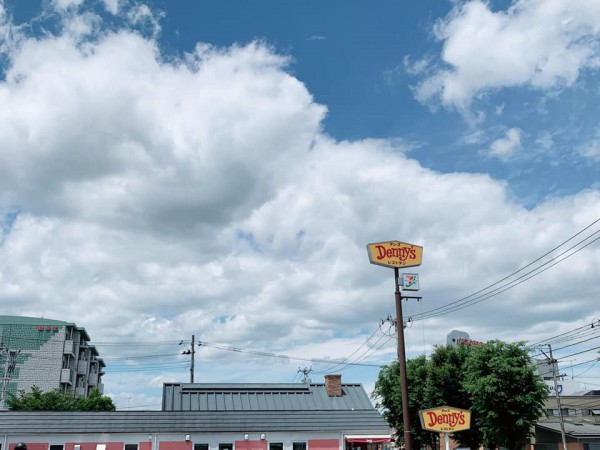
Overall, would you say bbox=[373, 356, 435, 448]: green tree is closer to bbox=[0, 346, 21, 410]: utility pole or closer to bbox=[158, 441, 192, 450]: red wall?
bbox=[158, 441, 192, 450]: red wall

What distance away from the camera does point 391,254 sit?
2367 cm

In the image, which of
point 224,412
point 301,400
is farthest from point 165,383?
point 301,400

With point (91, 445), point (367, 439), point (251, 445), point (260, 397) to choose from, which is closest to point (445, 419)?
point (367, 439)

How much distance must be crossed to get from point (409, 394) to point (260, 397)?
12.6 metres

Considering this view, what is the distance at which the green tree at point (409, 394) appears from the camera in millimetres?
45250

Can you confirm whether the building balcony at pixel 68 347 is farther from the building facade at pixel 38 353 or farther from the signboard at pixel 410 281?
the signboard at pixel 410 281

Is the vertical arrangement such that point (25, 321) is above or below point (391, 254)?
above

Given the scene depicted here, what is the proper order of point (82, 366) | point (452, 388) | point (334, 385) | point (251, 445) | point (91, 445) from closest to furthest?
point (91, 445) → point (251, 445) → point (334, 385) → point (452, 388) → point (82, 366)

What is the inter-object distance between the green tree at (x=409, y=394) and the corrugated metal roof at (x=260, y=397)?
6722 mm

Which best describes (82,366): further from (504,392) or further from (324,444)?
(504,392)

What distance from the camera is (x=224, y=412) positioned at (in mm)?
34594

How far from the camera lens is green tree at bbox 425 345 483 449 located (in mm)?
42459

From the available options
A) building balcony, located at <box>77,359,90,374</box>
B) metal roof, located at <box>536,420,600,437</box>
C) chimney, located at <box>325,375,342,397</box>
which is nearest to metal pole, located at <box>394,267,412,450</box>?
chimney, located at <box>325,375,342,397</box>

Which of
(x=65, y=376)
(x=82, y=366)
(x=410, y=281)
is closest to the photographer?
(x=410, y=281)
